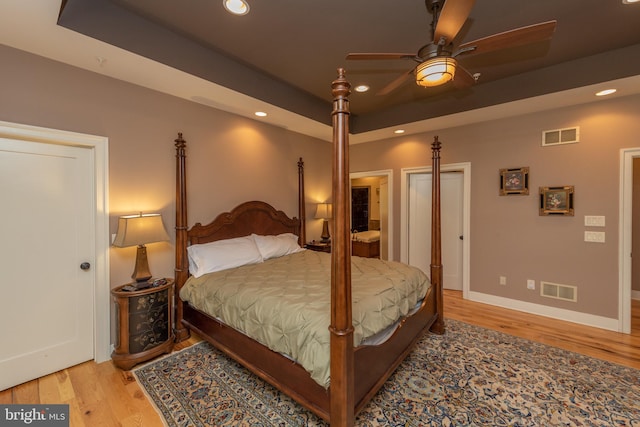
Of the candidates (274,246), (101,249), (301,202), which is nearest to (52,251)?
(101,249)

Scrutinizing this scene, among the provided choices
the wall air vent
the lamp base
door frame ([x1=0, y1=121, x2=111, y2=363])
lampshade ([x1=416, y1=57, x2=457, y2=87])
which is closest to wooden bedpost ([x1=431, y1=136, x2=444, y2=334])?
lampshade ([x1=416, y1=57, x2=457, y2=87])

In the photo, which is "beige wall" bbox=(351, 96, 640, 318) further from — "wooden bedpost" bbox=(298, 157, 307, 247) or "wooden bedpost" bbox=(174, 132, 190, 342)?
"wooden bedpost" bbox=(174, 132, 190, 342)

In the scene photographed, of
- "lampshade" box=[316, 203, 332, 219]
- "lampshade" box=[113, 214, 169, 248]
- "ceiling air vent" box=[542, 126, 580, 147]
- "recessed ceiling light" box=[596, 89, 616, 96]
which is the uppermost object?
"recessed ceiling light" box=[596, 89, 616, 96]

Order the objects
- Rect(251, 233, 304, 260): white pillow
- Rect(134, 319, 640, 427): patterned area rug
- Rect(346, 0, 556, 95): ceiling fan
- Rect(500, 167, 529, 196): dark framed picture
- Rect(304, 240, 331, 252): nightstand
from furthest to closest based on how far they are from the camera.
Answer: Rect(304, 240, 331, 252): nightstand < Rect(500, 167, 529, 196): dark framed picture < Rect(251, 233, 304, 260): white pillow < Rect(134, 319, 640, 427): patterned area rug < Rect(346, 0, 556, 95): ceiling fan

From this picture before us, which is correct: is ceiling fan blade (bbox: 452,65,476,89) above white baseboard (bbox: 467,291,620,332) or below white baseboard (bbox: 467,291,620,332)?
above

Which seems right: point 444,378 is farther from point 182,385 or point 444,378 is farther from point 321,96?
point 321,96

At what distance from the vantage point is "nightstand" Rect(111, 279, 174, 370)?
2.34m

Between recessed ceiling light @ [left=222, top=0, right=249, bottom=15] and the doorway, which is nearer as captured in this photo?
recessed ceiling light @ [left=222, top=0, right=249, bottom=15]

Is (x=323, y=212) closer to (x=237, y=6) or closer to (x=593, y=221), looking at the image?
(x=237, y=6)

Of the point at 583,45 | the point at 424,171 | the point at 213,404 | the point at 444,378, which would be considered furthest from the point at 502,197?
the point at 213,404

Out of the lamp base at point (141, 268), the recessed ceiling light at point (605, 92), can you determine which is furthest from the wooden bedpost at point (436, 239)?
the lamp base at point (141, 268)

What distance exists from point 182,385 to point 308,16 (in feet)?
10.1

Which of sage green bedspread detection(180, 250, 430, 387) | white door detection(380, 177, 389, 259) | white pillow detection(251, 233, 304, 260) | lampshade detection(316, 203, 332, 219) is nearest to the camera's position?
sage green bedspread detection(180, 250, 430, 387)

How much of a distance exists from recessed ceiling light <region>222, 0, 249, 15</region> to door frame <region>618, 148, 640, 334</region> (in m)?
4.06
